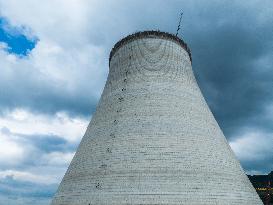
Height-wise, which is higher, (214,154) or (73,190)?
(214,154)

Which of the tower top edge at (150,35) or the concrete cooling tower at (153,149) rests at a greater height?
the tower top edge at (150,35)

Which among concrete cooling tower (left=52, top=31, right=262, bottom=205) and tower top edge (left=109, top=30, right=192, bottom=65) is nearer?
concrete cooling tower (left=52, top=31, right=262, bottom=205)

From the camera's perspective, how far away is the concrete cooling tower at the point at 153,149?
1202 centimetres

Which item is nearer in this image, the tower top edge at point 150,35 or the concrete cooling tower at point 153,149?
the concrete cooling tower at point 153,149

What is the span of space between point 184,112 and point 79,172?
5618 millimetres

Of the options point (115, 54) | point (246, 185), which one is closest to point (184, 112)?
point (246, 185)

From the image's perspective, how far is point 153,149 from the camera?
12.9 meters

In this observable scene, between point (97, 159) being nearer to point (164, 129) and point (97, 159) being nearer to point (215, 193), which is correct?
point (164, 129)

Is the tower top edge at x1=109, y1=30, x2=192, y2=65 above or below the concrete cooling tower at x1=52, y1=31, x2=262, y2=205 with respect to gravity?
above

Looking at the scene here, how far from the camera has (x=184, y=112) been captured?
49.0ft

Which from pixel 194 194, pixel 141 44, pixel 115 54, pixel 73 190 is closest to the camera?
pixel 194 194

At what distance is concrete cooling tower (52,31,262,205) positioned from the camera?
39.4 feet

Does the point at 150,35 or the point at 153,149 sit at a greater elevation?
the point at 150,35

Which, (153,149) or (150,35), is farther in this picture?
(150,35)
